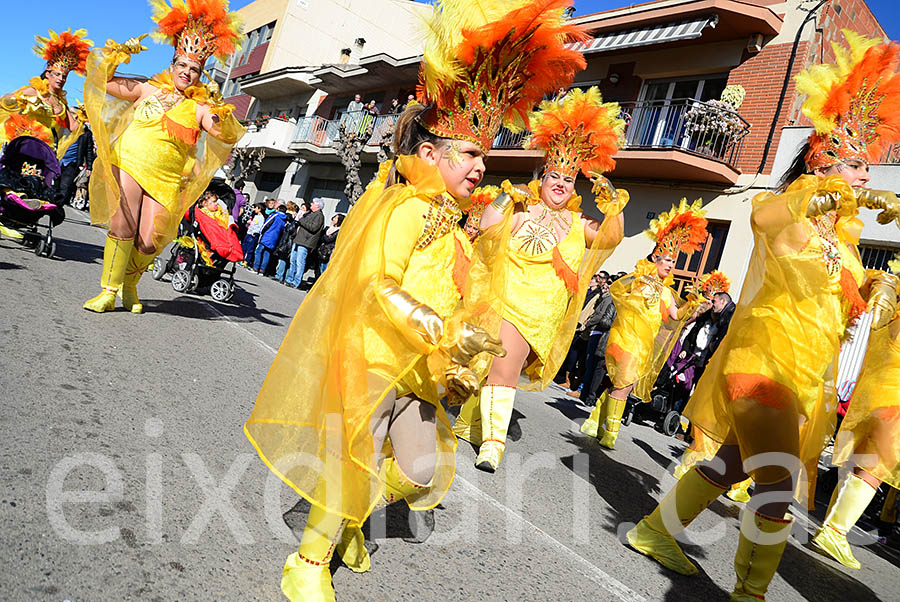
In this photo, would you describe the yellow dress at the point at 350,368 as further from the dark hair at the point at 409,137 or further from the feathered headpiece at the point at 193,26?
the feathered headpiece at the point at 193,26

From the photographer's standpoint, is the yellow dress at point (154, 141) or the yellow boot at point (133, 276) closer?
the yellow dress at point (154, 141)

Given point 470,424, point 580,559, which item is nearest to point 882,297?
point 580,559

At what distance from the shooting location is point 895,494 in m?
5.65

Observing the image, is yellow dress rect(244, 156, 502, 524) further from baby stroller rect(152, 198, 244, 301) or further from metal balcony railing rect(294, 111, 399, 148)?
metal balcony railing rect(294, 111, 399, 148)

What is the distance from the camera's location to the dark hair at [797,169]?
3.43m

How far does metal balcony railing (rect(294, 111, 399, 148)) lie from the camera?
2331 cm

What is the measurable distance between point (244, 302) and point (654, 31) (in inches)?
439

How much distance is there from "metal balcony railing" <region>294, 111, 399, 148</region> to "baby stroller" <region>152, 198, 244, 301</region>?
14.3 metres

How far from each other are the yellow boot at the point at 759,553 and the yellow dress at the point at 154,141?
4825mm

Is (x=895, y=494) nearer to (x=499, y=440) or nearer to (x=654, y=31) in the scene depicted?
(x=499, y=440)

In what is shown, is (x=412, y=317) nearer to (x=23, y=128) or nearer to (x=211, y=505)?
(x=211, y=505)

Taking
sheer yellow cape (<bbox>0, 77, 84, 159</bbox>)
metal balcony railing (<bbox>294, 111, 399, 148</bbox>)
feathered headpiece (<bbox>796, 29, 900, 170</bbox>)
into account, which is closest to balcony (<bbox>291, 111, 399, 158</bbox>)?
metal balcony railing (<bbox>294, 111, 399, 148</bbox>)

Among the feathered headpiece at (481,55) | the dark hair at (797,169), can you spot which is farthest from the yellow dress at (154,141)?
the dark hair at (797,169)

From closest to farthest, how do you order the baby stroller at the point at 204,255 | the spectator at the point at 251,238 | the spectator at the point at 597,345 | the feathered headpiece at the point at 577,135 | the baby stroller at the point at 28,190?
the feathered headpiece at the point at 577,135 < the baby stroller at the point at 28,190 < the baby stroller at the point at 204,255 < the spectator at the point at 597,345 < the spectator at the point at 251,238
